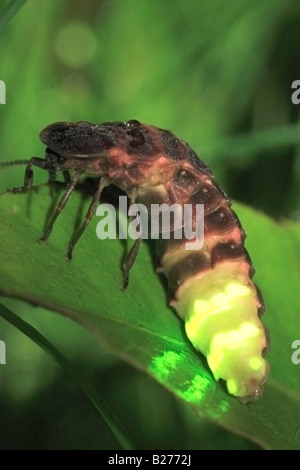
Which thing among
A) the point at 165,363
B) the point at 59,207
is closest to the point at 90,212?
the point at 59,207

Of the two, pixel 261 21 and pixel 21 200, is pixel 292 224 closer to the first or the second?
pixel 21 200

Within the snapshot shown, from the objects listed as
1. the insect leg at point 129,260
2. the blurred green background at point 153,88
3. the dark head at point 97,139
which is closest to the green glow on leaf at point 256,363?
the insect leg at point 129,260

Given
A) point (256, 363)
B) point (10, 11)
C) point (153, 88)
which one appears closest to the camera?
point (256, 363)

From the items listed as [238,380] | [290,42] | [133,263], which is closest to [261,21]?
[290,42]

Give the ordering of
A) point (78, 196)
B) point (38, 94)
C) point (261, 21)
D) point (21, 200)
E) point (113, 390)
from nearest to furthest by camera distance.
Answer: point (21, 200)
point (78, 196)
point (113, 390)
point (38, 94)
point (261, 21)

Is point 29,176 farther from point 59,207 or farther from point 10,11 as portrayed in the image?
point 10,11

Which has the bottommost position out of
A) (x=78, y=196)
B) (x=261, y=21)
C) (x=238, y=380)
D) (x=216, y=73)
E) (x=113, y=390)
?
(x=113, y=390)
